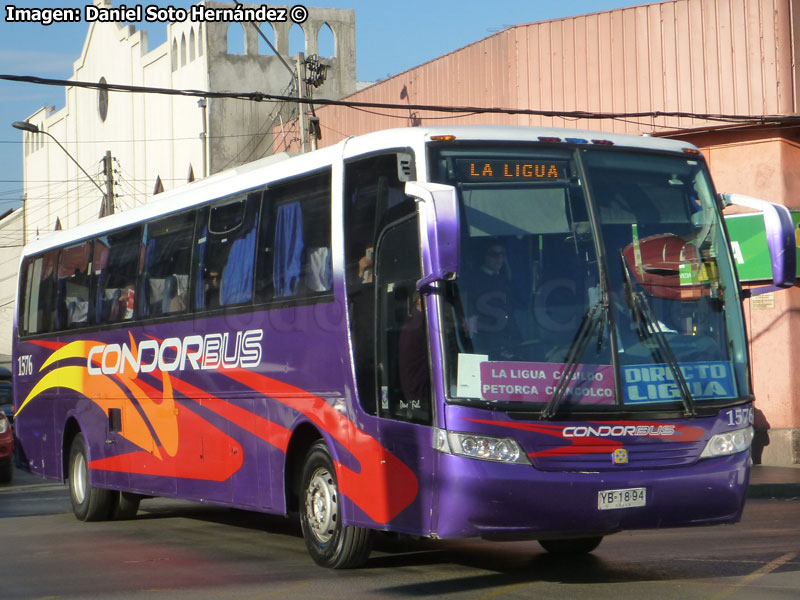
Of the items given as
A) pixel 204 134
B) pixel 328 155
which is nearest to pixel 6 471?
pixel 328 155

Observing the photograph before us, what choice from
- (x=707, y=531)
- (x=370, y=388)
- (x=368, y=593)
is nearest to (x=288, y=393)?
(x=370, y=388)

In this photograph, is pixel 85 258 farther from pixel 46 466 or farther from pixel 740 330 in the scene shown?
pixel 740 330

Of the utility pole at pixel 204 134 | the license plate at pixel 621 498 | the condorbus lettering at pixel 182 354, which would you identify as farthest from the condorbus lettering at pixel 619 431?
the utility pole at pixel 204 134

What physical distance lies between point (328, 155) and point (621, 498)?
3503mm

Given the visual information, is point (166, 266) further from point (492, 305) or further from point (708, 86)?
point (708, 86)

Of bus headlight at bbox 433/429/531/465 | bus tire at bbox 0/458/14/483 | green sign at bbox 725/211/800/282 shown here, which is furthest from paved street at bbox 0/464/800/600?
bus tire at bbox 0/458/14/483

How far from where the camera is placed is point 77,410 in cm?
1488

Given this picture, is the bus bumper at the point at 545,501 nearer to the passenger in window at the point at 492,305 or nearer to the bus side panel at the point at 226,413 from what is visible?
the bus side panel at the point at 226,413

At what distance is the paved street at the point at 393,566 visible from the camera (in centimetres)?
843

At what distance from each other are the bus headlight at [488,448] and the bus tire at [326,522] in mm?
1596

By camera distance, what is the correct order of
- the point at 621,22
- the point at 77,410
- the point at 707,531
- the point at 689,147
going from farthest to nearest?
the point at 621,22
the point at 77,410
the point at 707,531
the point at 689,147

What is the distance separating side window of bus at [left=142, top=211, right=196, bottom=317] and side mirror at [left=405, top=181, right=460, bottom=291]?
4353 mm

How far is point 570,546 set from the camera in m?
10.0

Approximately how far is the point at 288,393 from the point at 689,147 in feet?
11.9
